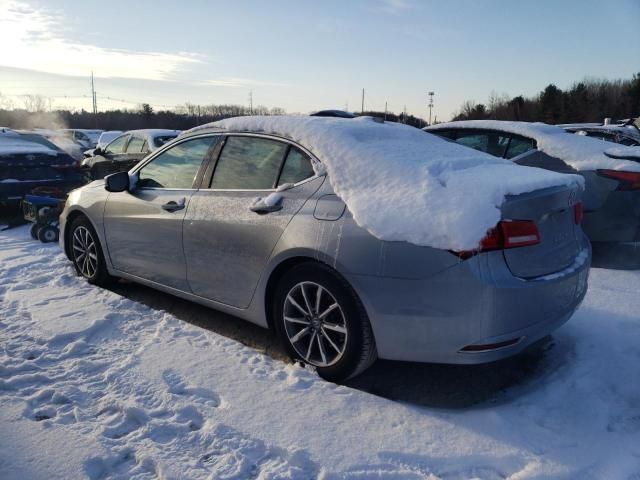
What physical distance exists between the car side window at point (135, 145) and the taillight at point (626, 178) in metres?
9.16

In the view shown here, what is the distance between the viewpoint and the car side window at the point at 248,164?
3.56 meters

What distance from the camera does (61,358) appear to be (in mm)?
3465

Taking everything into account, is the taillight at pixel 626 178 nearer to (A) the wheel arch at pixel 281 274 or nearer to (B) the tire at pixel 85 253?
(A) the wheel arch at pixel 281 274

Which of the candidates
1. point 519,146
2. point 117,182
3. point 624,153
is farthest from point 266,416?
point 624,153

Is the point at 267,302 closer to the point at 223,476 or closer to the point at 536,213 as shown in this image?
the point at 223,476

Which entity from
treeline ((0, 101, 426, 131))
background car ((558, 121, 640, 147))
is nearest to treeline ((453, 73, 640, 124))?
treeline ((0, 101, 426, 131))

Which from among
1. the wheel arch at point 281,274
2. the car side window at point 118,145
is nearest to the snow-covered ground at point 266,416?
the wheel arch at point 281,274

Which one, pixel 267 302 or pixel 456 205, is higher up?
pixel 456 205

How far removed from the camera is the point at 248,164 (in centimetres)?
372

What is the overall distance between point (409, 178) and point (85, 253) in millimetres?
3524

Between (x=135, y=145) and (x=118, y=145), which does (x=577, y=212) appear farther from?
Result: (x=118, y=145)

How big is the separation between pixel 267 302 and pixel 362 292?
847mm

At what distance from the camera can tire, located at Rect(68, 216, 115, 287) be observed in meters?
4.94

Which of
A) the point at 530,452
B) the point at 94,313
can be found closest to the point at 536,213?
the point at 530,452
